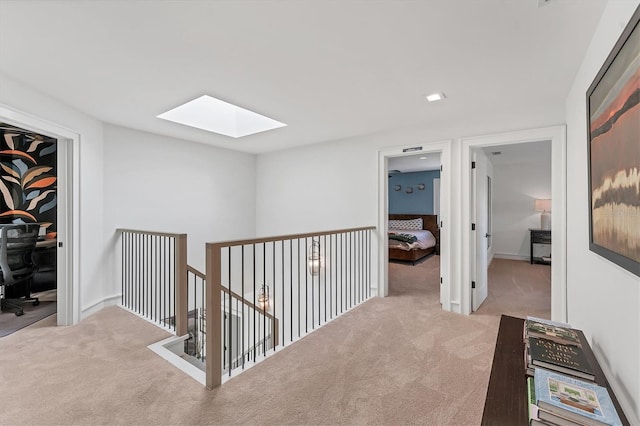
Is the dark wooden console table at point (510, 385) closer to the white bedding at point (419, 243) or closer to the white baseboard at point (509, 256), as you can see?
the white bedding at point (419, 243)

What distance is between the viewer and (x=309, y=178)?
15.4ft

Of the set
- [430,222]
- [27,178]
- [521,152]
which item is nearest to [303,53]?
[521,152]

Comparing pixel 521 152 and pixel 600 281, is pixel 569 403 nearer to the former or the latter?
pixel 600 281

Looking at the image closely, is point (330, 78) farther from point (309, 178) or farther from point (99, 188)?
point (99, 188)

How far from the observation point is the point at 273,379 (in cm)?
202

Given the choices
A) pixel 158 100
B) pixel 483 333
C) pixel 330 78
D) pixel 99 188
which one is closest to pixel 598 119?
pixel 330 78

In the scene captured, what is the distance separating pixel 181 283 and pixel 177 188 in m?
1.99

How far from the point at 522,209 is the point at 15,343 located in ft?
27.9

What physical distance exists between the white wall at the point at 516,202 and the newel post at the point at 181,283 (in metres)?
6.87

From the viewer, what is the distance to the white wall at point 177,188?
3635 mm

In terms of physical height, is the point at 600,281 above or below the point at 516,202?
below

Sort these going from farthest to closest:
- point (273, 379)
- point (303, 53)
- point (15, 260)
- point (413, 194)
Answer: point (413, 194)
point (15, 260)
point (273, 379)
point (303, 53)

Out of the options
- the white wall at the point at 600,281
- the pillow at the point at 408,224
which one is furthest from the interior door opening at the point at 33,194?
the pillow at the point at 408,224

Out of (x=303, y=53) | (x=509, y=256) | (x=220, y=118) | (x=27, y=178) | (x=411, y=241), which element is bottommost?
(x=509, y=256)
